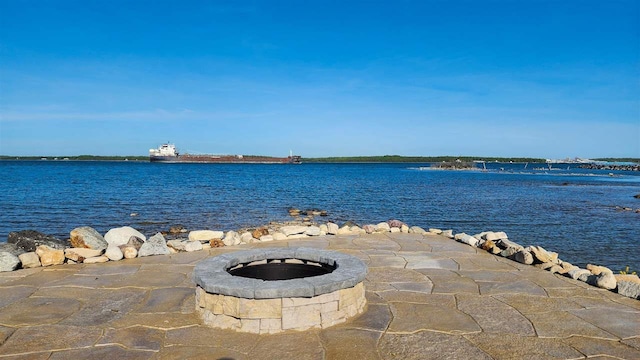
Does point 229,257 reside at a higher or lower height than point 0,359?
higher

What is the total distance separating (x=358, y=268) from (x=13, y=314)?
13.1 feet

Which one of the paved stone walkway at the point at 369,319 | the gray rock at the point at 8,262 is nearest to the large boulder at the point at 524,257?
the paved stone walkway at the point at 369,319

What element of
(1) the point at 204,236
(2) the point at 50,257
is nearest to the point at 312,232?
(1) the point at 204,236

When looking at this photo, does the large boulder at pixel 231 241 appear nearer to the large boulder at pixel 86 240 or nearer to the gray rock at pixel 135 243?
the gray rock at pixel 135 243

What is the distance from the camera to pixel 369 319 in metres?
4.56

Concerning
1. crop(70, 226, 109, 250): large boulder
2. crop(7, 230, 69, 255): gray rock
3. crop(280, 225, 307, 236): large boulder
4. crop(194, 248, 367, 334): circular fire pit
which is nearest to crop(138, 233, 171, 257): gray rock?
crop(70, 226, 109, 250): large boulder

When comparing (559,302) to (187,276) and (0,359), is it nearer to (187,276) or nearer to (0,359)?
(187,276)

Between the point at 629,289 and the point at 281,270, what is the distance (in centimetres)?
471

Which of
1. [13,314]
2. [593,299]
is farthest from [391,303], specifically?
[13,314]

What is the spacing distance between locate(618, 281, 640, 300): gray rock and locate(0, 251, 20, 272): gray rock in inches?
357

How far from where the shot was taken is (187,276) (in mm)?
6230

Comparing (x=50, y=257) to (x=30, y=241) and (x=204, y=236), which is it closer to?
(x=30, y=241)

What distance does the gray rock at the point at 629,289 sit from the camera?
5367 millimetres

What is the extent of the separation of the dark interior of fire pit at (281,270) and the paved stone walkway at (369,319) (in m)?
0.79
